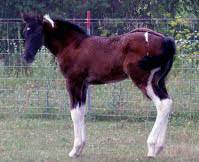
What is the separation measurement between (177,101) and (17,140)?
3.01 metres

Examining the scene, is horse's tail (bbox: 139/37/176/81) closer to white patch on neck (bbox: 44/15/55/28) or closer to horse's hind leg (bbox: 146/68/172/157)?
horse's hind leg (bbox: 146/68/172/157)

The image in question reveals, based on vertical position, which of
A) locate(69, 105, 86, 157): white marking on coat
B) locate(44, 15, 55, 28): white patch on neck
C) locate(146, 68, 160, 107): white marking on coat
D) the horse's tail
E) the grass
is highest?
locate(44, 15, 55, 28): white patch on neck

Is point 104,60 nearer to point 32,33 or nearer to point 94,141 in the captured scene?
point 32,33

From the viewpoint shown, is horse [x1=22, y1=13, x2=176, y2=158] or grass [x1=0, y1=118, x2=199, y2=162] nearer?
horse [x1=22, y1=13, x2=176, y2=158]

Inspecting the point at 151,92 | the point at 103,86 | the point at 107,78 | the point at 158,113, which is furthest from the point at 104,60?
the point at 103,86

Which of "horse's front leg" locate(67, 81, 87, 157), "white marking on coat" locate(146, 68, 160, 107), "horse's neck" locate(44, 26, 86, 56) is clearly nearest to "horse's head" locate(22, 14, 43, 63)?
"horse's neck" locate(44, 26, 86, 56)

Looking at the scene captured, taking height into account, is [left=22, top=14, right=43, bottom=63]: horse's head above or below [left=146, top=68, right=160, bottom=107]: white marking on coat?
above

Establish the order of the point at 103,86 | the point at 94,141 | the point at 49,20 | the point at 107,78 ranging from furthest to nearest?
1. the point at 103,86
2. the point at 94,141
3. the point at 49,20
4. the point at 107,78

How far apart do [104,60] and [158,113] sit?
103cm

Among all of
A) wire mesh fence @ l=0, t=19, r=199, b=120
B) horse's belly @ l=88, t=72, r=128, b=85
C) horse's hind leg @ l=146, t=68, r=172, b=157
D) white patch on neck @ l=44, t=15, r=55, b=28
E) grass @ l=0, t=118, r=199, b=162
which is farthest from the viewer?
wire mesh fence @ l=0, t=19, r=199, b=120

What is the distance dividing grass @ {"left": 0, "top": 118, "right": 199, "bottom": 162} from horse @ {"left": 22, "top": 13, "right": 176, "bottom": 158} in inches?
13.4

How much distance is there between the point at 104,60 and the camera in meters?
9.17

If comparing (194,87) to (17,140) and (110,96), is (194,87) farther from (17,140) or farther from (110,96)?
(17,140)

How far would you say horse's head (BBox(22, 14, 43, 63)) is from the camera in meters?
9.19
